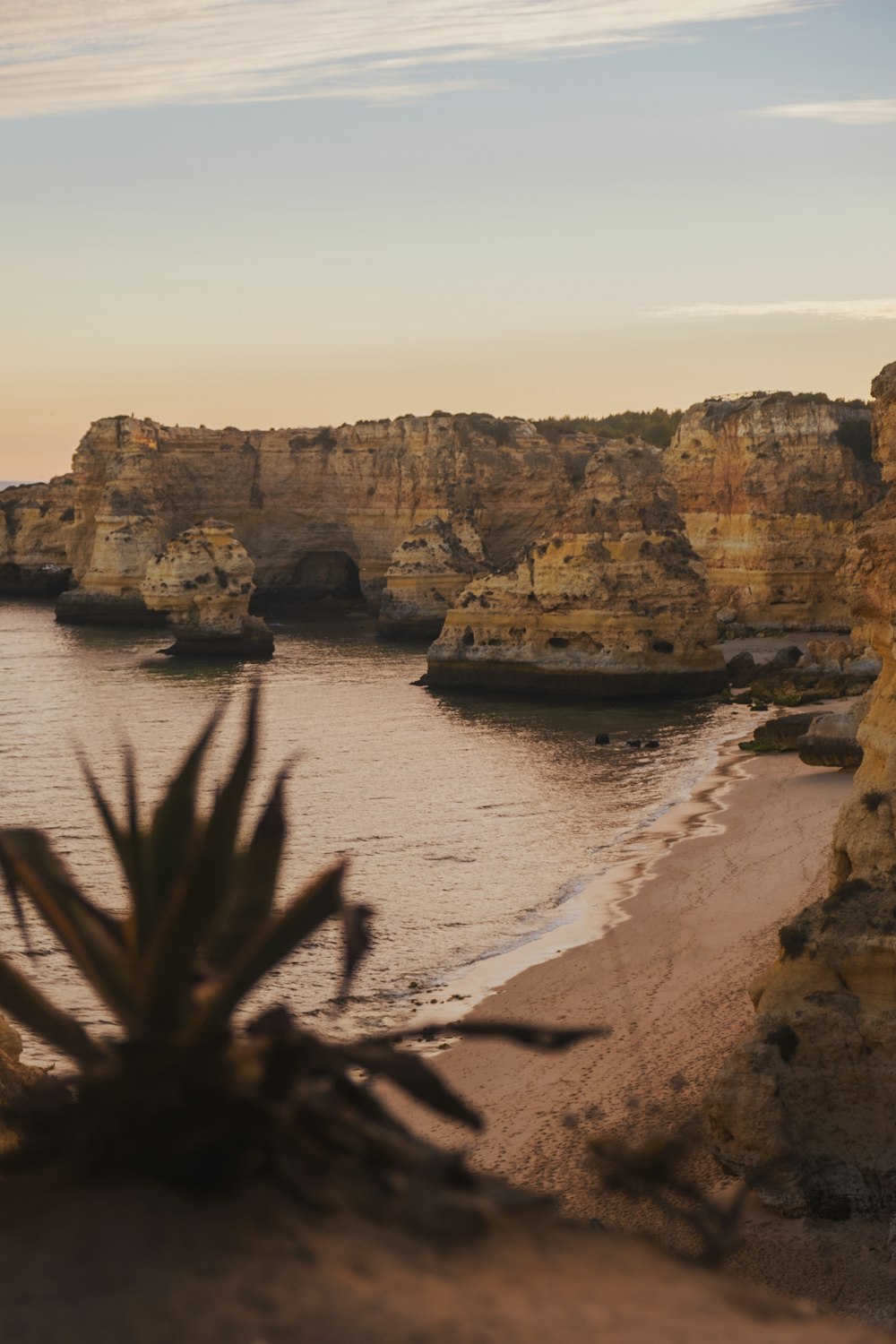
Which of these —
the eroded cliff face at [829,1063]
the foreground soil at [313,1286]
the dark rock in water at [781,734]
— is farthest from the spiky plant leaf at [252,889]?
the dark rock in water at [781,734]

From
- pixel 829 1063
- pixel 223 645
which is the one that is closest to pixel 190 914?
pixel 829 1063

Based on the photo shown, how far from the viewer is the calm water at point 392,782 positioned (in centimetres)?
1491

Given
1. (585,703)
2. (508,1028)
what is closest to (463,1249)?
(508,1028)

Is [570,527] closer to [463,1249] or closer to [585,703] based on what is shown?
[585,703]

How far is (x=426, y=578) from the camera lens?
5694 centimetres

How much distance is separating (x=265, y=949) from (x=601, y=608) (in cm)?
3594

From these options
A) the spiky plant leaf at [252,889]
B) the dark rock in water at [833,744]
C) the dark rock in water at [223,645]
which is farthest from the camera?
the dark rock in water at [223,645]

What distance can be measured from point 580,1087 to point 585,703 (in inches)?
1145

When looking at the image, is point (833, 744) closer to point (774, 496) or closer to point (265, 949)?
point (265, 949)

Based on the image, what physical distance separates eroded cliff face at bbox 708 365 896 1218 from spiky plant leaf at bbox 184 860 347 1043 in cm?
440

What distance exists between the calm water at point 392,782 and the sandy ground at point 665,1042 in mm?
1258

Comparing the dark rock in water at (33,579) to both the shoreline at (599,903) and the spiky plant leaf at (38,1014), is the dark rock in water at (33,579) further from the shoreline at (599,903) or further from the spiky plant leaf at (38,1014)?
the spiky plant leaf at (38,1014)

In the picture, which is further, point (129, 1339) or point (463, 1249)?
point (463, 1249)

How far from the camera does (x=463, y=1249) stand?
2.42 meters
